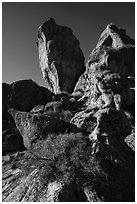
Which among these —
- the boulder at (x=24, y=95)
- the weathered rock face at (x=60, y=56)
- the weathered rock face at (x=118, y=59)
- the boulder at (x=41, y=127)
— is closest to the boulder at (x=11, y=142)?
the boulder at (x=41, y=127)

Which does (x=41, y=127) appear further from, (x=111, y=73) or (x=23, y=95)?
(x=111, y=73)

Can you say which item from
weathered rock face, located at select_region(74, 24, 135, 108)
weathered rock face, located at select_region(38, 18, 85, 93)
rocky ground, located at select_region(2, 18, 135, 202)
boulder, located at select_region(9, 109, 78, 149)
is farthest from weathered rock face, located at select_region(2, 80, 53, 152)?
weathered rock face, located at select_region(38, 18, 85, 93)

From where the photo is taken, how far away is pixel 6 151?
17734mm

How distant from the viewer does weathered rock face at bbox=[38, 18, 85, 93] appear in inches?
2024

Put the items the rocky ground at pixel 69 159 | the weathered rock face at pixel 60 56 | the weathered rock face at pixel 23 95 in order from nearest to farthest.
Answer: the rocky ground at pixel 69 159 < the weathered rock face at pixel 23 95 < the weathered rock face at pixel 60 56

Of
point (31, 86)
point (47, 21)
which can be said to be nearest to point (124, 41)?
point (47, 21)

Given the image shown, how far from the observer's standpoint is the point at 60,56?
174 ft

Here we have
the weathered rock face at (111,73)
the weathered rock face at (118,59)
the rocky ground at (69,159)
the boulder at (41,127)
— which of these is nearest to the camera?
the rocky ground at (69,159)

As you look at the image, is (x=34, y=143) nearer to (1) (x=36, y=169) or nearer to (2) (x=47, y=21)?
(1) (x=36, y=169)

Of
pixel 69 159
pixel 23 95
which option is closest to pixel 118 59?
pixel 23 95

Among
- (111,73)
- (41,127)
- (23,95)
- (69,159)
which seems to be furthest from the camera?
(23,95)

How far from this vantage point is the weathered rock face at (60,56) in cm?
5141

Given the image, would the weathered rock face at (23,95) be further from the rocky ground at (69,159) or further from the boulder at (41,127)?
the boulder at (41,127)

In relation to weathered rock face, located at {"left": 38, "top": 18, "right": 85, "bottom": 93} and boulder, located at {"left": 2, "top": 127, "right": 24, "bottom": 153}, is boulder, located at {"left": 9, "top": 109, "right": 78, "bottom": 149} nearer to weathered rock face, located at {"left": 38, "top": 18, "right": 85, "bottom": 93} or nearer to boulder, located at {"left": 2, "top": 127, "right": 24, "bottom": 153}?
boulder, located at {"left": 2, "top": 127, "right": 24, "bottom": 153}
